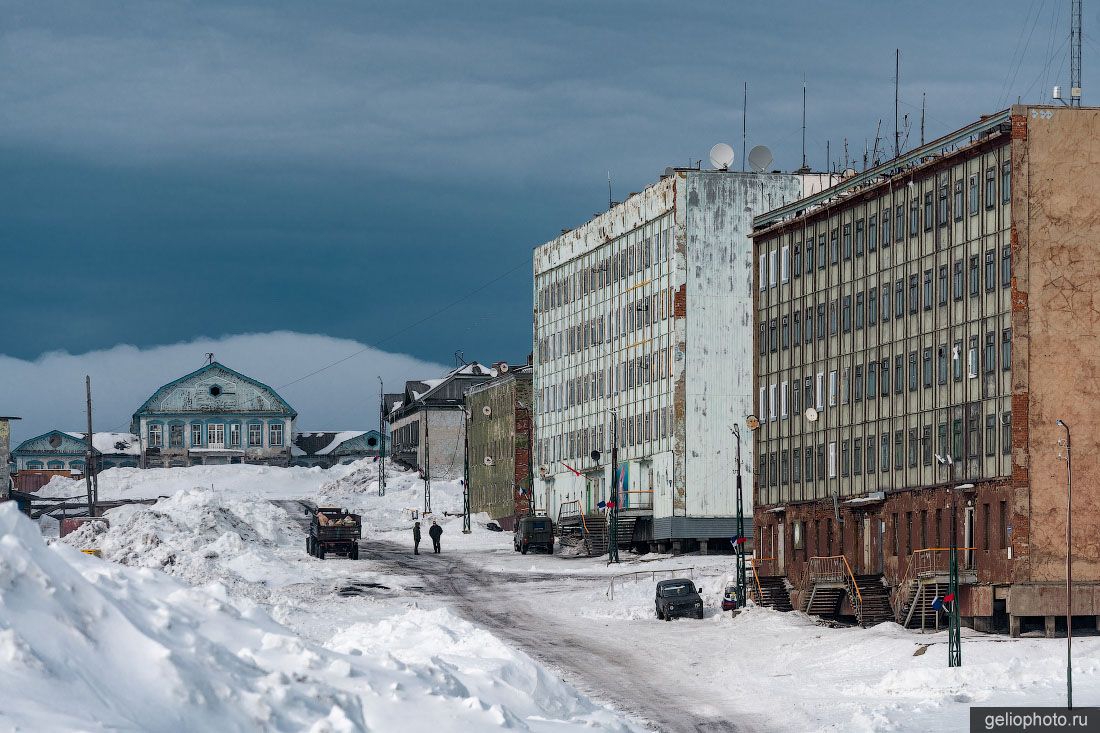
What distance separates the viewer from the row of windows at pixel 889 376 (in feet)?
206

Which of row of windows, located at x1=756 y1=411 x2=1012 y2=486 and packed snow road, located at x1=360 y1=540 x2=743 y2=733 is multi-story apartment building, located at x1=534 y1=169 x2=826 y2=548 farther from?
row of windows, located at x1=756 y1=411 x2=1012 y2=486

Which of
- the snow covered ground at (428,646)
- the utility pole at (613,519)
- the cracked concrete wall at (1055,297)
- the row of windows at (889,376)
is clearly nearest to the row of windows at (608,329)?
the utility pole at (613,519)

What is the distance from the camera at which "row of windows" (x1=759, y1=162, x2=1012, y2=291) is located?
6284 cm

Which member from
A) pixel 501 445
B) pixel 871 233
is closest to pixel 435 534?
pixel 871 233

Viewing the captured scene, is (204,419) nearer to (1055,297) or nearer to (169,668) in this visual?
(1055,297)

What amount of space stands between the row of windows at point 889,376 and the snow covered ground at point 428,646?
846 cm

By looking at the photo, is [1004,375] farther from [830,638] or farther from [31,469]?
[31,469]

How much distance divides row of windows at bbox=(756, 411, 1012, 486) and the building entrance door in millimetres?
95861

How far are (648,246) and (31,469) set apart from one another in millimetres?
97968

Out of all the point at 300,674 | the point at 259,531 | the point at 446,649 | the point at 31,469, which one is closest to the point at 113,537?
the point at 259,531

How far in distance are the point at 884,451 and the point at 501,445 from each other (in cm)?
6446

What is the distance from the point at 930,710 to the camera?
137 feet

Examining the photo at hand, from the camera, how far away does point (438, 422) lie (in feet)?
517

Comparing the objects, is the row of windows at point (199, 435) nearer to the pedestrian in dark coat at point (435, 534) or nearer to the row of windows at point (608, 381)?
the row of windows at point (608, 381)
